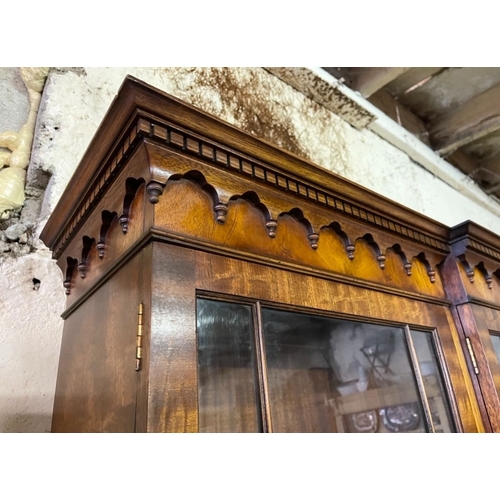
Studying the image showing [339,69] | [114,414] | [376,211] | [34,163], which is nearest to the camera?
[114,414]

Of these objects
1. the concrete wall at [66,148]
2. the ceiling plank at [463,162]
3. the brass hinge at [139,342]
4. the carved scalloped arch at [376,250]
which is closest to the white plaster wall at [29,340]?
the concrete wall at [66,148]

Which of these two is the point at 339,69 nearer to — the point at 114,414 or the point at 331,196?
the point at 331,196

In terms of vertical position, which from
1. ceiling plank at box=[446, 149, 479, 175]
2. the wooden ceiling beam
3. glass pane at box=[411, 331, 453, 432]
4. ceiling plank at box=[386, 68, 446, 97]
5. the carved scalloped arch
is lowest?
glass pane at box=[411, 331, 453, 432]

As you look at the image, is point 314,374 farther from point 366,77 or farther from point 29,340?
point 366,77

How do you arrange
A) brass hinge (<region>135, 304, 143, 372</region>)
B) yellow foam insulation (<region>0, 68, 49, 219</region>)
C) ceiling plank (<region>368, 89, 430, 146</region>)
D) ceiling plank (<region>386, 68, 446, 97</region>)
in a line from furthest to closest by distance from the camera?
ceiling plank (<region>368, 89, 430, 146</region>) < ceiling plank (<region>386, 68, 446, 97</region>) < yellow foam insulation (<region>0, 68, 49, 219</region>) < brass hinge (<region>135, 304, 143, 372</region>)

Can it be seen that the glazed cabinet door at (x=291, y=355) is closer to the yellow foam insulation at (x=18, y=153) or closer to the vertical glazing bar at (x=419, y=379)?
the vertical glazing bar at (x=419, y=379)

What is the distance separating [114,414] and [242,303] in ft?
0.59

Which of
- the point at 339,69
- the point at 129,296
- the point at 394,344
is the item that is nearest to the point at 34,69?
A: the point at 129,296

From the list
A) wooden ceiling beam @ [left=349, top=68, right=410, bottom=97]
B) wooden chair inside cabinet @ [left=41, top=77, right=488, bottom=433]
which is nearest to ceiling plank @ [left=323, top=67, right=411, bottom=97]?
wooden ceiling beam @ [left=349, top=68, right=410, bottom=97]

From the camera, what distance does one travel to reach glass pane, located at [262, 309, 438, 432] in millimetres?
501

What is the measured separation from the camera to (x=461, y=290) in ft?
2.50

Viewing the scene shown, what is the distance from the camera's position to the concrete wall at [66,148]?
25.9 inches

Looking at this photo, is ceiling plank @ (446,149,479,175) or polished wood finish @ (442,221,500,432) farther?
ceiling plank @ (446,149,479,175)

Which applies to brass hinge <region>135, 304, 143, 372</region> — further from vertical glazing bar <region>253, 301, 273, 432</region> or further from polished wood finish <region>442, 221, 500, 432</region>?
polished wood finish <region>442, 221, 500, 432</region>
